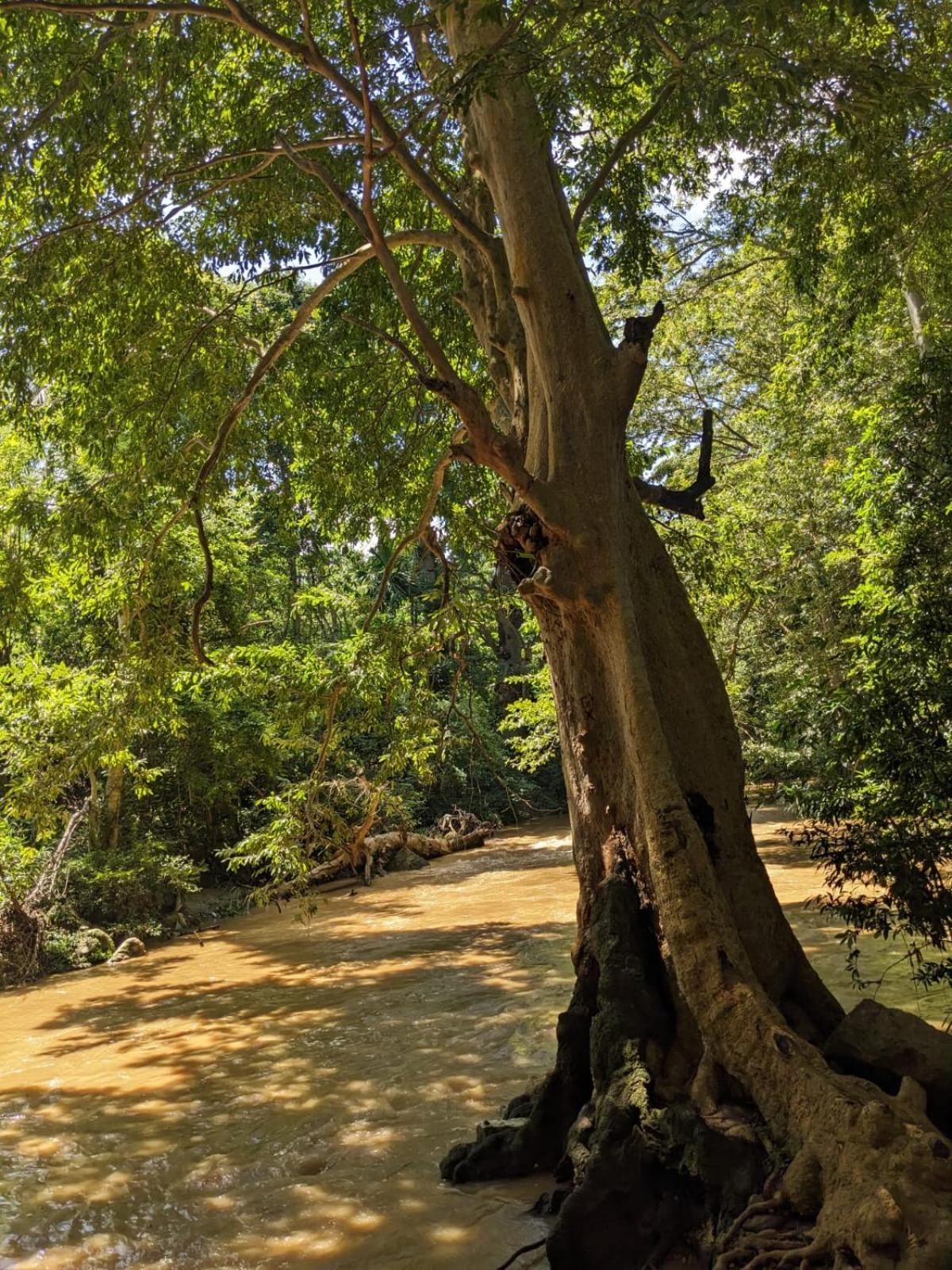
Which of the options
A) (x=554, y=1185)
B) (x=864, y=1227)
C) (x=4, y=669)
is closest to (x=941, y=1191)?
(x=864, y=1227)

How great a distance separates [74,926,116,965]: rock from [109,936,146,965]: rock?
14cm

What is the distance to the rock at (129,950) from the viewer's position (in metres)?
13.7

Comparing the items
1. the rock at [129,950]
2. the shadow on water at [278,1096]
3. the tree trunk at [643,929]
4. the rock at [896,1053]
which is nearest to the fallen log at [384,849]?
the rock at [129,950]

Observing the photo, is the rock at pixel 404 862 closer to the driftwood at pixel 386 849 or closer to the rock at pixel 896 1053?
the driftwood at pixel 386 849

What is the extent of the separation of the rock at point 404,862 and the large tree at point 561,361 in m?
12.0

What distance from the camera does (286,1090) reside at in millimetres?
7047

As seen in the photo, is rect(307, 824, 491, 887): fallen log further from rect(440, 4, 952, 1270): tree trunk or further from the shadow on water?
rect(440, 4, 952, 1270): tree trunk

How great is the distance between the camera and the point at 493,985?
31.9 feet

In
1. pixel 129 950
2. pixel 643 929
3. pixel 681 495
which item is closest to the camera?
pixel 643 929

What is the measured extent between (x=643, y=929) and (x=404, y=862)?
646 inches

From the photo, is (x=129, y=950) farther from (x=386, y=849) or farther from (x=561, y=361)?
(x=561, y=361)

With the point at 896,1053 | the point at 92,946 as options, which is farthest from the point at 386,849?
the point at 896,1053

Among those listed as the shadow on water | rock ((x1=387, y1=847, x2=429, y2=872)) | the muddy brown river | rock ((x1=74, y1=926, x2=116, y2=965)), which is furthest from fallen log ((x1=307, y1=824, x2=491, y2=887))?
the shadow on water

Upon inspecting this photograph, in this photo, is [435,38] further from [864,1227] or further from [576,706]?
[864,1227]
